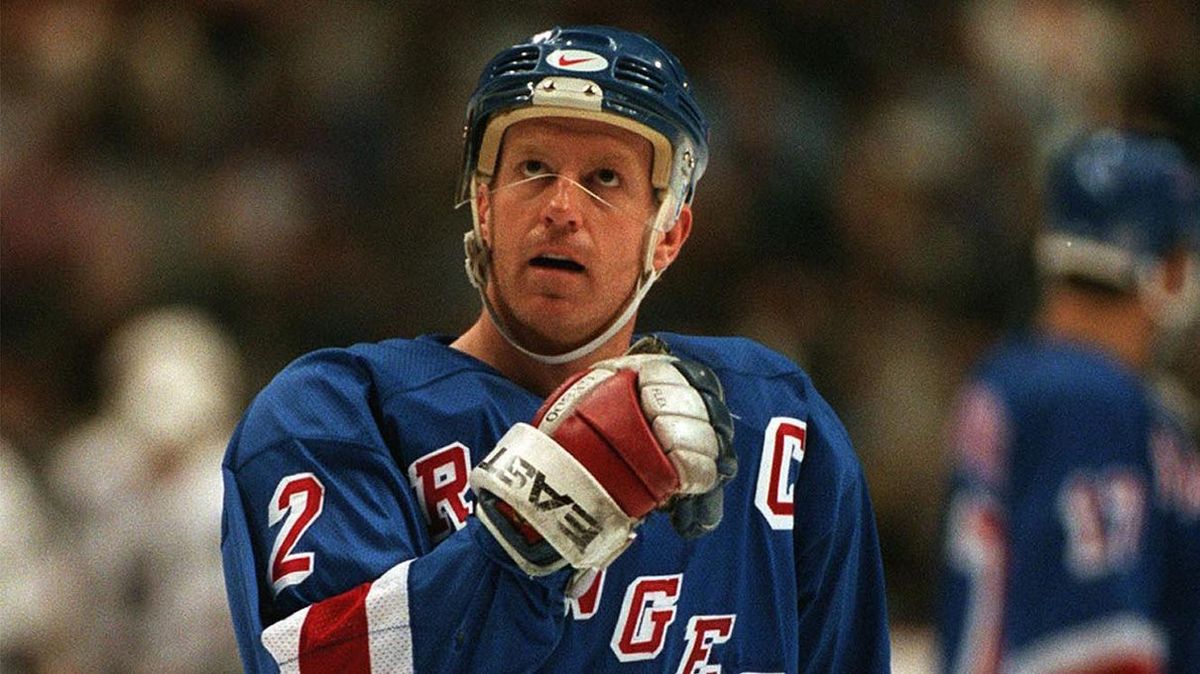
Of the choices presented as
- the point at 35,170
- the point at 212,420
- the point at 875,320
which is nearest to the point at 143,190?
the point at 35,170

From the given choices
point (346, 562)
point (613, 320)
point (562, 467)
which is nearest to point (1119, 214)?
point (613, 320)

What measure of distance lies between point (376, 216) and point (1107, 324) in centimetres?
528

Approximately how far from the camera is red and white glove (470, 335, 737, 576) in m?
2.64

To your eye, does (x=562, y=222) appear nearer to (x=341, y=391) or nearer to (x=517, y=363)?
(x=517, y=363)

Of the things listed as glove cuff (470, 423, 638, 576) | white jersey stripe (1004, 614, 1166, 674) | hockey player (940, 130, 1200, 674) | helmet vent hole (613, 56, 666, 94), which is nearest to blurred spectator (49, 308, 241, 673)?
hockey player (940, 130, 1200, 674)

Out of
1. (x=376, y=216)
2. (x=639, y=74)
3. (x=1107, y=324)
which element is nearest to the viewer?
(x=639, y=74)

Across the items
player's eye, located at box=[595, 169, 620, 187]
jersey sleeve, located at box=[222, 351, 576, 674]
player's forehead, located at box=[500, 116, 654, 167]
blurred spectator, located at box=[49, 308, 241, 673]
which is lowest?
blurred spectator, located at box=[49, 308, 241, 673]

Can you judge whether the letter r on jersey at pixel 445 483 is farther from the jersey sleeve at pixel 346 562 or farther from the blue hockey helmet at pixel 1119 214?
the blue hockey helmet at pixel 1119 214

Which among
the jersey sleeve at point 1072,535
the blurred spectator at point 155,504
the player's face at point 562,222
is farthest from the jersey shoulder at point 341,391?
the blurred spectator at point 155,504

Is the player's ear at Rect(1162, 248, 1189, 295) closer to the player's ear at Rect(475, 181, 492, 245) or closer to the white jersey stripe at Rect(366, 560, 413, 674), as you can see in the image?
the player's ear at Rect(475, 181, 492, 245)

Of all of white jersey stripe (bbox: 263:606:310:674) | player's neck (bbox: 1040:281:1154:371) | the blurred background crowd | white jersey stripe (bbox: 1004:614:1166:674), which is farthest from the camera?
the blurred background crowd

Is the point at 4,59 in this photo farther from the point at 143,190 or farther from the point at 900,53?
the point at 900,53

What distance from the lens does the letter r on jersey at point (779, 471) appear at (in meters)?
3.12

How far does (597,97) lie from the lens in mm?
3008
